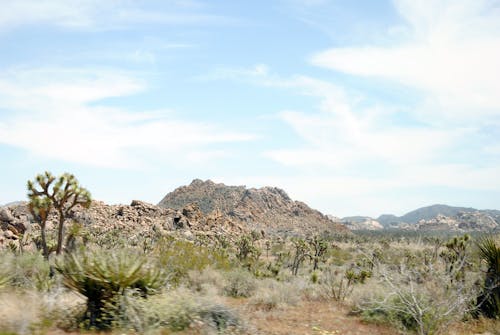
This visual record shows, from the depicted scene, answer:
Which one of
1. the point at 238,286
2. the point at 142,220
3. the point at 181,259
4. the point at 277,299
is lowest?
the point at 238,286

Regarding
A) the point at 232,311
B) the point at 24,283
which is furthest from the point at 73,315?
the point at 24,283

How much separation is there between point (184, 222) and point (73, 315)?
62.6 meters

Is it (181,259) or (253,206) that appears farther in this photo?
(253,206)

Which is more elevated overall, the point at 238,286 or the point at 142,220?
the point at 142,220

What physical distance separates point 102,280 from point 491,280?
353 inches

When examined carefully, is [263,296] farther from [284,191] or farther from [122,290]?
[284,191]

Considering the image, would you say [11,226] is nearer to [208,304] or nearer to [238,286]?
[238,286]

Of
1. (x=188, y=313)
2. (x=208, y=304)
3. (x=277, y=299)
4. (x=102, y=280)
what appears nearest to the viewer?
(x=102, y=280)

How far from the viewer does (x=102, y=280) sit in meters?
8.48

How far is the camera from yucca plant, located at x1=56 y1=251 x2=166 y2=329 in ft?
27.6

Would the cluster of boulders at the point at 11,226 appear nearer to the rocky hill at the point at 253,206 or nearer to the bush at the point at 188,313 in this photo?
the bush at the point at 188,313

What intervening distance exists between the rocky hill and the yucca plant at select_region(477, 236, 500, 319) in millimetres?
105462

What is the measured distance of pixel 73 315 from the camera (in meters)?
8.50

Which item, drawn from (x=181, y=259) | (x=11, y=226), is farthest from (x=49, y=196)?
(x=11, y=226)
